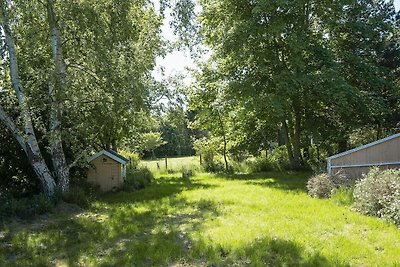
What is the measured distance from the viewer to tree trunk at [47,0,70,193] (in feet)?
32.8

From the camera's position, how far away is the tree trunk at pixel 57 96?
393 inches

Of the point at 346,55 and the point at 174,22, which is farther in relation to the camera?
the point at 346,55

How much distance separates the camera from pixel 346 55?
17984mm

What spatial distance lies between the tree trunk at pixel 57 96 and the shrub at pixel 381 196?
859cm

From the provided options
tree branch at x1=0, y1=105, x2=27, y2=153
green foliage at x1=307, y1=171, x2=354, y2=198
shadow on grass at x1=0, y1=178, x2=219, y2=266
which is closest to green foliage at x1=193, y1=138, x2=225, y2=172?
green foliage at x1=307, y1=171, x2=354, y2=198

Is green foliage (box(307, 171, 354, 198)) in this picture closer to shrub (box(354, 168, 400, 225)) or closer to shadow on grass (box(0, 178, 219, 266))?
shrub (box(354, 168, 400, 225))

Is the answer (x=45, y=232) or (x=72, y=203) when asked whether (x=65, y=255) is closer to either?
(x=45, y=232)

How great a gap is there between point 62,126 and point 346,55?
14.1m

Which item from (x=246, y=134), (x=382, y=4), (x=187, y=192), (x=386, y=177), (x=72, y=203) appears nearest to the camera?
(x=386, y=177)

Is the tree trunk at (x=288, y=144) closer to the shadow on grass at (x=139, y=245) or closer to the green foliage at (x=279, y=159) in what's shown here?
the green foliage at (x=279, y=159)

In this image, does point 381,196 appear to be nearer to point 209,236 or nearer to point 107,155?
point 209,236

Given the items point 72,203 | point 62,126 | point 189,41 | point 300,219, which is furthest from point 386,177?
point 62,126

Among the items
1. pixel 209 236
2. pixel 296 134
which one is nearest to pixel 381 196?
pixel 209 236

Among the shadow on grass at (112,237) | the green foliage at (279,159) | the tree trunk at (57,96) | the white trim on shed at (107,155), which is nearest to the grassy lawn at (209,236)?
the shadow on grass at (112,237)
